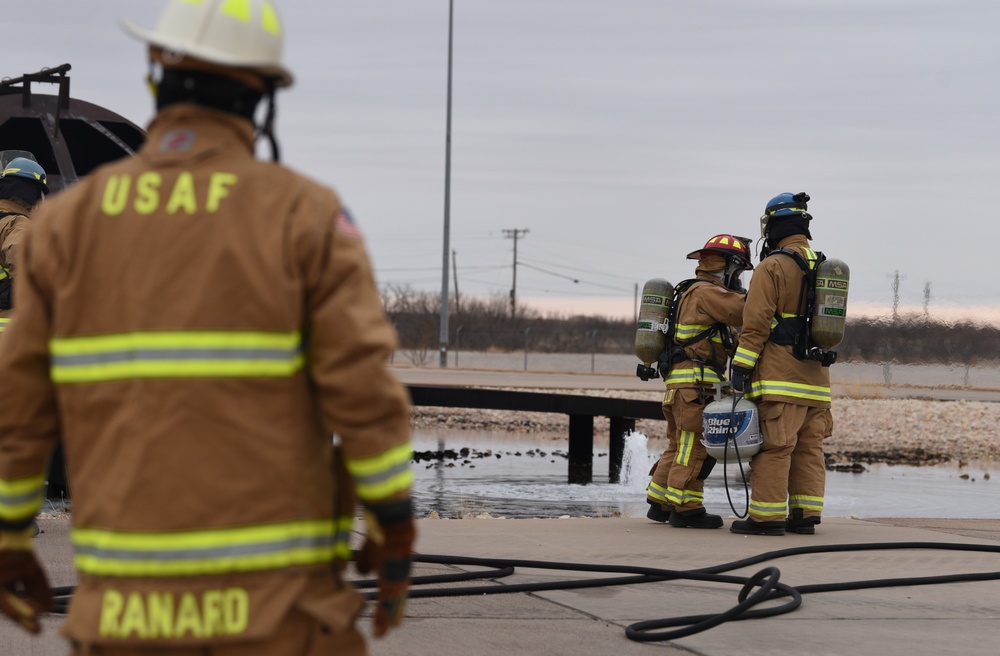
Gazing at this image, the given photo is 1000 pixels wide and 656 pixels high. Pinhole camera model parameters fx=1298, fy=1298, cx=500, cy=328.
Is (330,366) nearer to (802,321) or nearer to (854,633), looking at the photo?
(854,633)

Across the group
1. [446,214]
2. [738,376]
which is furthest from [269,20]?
[446,214]

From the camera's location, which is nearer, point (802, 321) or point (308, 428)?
point (308, 428)

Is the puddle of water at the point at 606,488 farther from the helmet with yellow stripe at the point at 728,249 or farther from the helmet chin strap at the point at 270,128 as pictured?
the helmet chin strap at the point at 270,128

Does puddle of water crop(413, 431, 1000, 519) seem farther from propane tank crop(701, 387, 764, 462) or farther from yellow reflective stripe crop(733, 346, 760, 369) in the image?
yellow reflective stripe crop(733, 346, 760, 369)

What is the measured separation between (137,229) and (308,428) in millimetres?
499

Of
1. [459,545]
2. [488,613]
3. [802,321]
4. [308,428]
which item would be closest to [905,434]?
[802,321]

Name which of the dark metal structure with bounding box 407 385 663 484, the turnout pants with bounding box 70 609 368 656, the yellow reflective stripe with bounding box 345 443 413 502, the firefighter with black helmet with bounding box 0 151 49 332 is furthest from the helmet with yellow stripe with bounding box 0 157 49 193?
the dark metal structure with bounding box 407 385 663 484

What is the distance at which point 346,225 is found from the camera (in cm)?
251

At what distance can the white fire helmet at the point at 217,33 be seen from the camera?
256 centimetres

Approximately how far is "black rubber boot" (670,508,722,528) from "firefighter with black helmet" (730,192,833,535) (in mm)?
288

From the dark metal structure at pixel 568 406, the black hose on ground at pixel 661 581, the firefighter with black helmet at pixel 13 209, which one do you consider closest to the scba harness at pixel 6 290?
the firefighter with black helmet at pixel 13 209

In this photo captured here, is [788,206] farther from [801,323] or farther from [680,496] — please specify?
[680,496]

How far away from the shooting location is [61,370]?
8.25 feet

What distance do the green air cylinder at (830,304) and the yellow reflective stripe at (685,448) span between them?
1.09 metres
